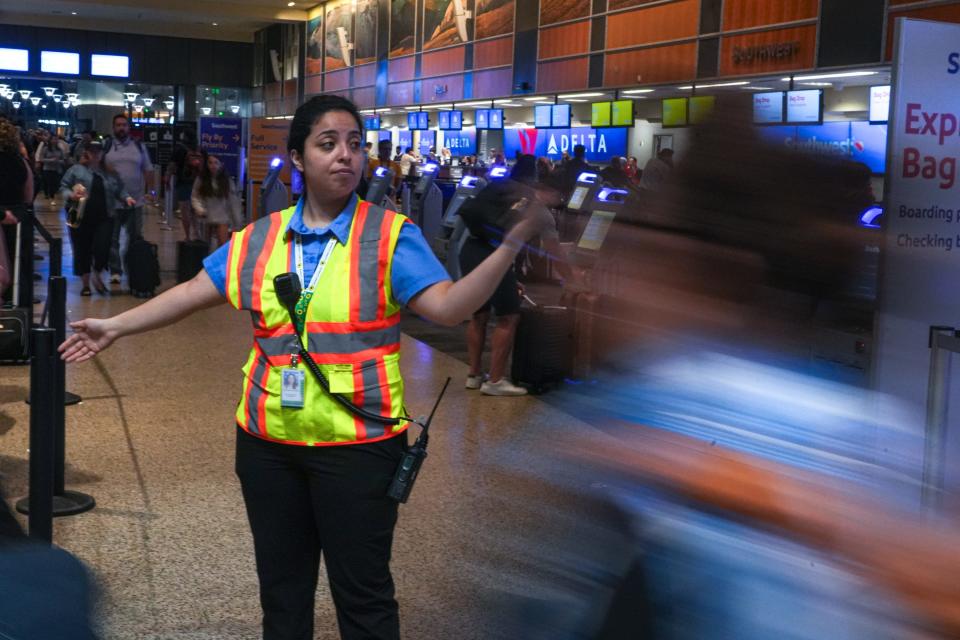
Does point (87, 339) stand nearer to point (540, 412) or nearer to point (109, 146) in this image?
point (540, 412)

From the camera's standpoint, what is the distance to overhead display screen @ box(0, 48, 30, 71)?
4291 cm

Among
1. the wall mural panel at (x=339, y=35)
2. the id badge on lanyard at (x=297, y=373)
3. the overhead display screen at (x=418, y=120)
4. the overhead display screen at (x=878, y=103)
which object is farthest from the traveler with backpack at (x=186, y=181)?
the id badge on lanyard at (x=297, y=373)

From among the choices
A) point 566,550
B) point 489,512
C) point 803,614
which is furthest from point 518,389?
point 803,614

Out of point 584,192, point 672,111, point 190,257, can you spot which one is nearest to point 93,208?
point 190,257

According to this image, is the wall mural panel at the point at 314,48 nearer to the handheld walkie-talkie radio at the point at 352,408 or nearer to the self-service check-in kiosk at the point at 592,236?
the self-service check-in kiosk at the point at 592,236

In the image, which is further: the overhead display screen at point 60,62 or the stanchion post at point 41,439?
the overhead display screen at point 60,62

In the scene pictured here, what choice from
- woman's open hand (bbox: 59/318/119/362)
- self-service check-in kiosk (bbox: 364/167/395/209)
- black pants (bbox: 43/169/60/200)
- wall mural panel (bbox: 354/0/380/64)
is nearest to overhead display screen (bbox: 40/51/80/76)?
black pants (bbox: 43/169/60/200)

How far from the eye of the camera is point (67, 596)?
1.83 m

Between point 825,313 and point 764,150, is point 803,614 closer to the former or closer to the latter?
point 825,313

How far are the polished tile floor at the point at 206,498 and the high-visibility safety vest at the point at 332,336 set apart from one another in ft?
2.03

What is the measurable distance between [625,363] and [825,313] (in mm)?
359

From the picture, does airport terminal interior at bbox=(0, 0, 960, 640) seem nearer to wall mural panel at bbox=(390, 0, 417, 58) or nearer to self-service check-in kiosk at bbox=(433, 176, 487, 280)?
self-service check-in kiosk at bbox=(433, 176, 487, 280)

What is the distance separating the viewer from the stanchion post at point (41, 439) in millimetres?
4148

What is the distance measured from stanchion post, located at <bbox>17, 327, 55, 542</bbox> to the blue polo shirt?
1734 millimetres
